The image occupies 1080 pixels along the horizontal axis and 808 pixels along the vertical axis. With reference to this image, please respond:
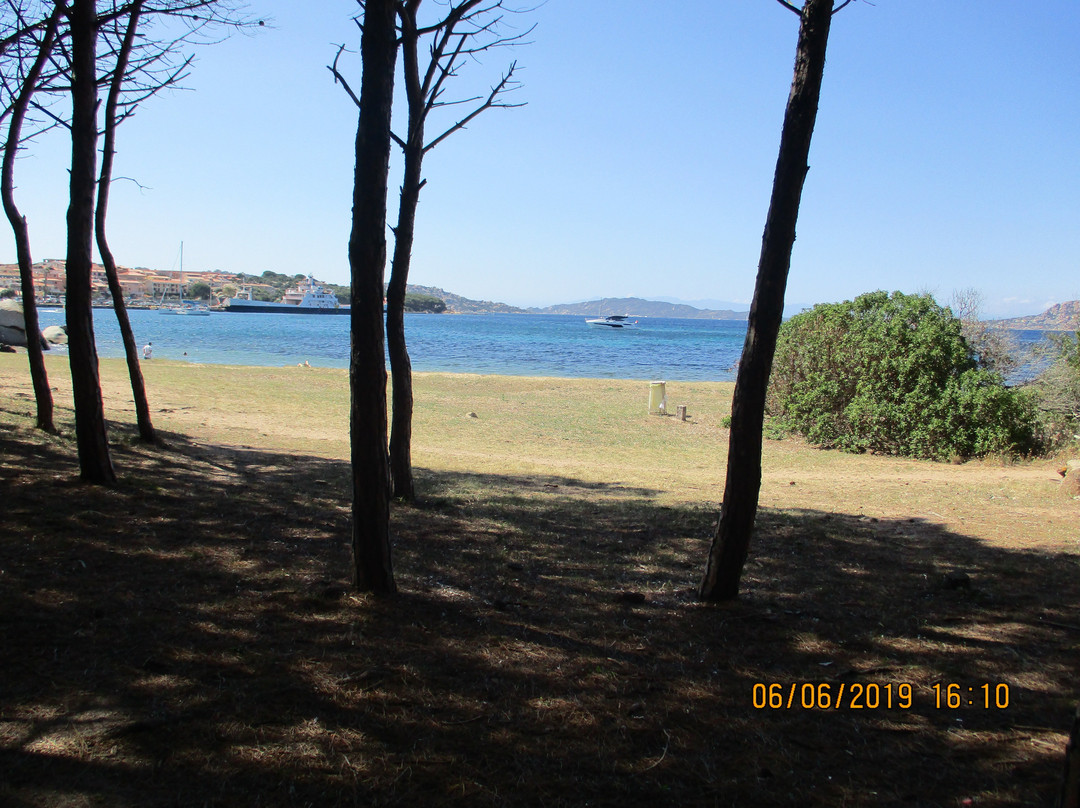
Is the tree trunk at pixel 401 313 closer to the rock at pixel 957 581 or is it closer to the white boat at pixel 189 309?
the rock at pixel 957 581

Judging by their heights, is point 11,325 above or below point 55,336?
above

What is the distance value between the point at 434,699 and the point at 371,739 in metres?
0.41

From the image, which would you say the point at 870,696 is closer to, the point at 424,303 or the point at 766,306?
the point at 766,306

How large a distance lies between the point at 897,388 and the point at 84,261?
13383 millimetres

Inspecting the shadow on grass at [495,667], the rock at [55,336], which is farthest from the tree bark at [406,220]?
the rock at [55,336]

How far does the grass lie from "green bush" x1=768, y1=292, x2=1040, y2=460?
17.0 feet

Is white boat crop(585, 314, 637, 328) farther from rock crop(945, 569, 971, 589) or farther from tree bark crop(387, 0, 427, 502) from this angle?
rock crop(945, 569, 971, 589)

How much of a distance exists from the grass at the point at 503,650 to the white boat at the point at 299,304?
113903 mm

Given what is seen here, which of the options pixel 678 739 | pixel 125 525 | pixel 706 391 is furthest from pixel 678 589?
pixel 706 391

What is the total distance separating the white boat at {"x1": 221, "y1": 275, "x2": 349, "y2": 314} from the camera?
114062 mm

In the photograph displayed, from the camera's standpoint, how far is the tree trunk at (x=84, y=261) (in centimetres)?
653

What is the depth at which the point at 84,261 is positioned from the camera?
21.9 ft

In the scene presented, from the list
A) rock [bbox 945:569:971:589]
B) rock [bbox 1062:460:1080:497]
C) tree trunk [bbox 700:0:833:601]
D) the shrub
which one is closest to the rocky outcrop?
tree trunk [bbox 700:0:833:601]

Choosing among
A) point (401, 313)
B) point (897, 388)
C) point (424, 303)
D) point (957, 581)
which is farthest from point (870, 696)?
point (424, 303)
